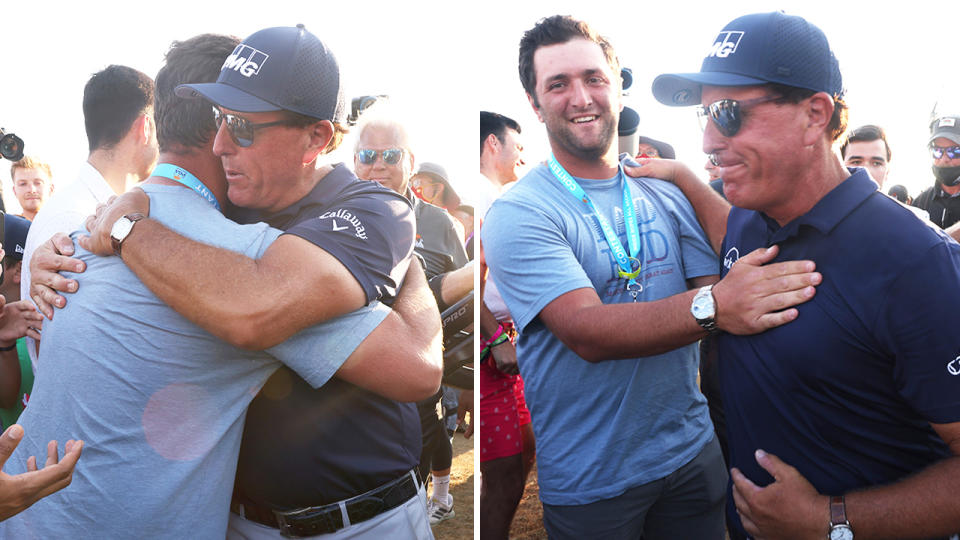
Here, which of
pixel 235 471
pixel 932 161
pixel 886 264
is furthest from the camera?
pixel 932 161

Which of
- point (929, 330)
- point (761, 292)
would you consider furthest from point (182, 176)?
point (929, 330)

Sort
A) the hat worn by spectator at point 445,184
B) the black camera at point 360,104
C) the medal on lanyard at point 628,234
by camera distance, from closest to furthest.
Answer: the medal on lanyard at point 628,234
the black camera at point 360,104
the hat worn by spectator at point 445,184

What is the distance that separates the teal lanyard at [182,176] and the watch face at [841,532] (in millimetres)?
1808

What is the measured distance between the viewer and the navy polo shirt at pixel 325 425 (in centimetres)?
172

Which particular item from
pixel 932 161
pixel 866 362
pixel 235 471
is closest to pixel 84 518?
pixel 235 471

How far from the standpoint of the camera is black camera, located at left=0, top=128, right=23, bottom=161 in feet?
9.44

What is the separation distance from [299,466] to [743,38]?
173cm

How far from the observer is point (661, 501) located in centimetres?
214

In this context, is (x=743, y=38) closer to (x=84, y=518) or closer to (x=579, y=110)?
(x=579, y=110)

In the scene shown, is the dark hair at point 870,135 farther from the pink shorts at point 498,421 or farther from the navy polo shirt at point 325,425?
the navy polo shirt at point 325,425

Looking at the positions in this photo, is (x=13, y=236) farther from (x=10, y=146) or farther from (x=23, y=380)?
(x=23, y=380)

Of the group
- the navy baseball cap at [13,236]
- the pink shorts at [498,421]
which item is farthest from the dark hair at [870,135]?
the navy baseball cap at [13,236]

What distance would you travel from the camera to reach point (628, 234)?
2125 millimetres

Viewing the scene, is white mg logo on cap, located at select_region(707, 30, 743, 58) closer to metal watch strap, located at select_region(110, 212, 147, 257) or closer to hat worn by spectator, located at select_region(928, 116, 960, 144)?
metal watch strap, located at select_region(110, 212, 147, 257)
